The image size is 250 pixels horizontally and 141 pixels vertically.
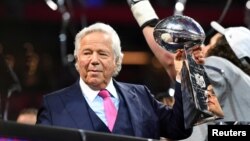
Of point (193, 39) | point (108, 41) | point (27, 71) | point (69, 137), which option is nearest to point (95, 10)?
point (27, 71)

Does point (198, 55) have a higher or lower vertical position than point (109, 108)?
higher

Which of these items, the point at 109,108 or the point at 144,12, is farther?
the point at 144,12

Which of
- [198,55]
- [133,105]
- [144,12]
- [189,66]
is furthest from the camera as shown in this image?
[144,12]

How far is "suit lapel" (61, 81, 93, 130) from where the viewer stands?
1.67m

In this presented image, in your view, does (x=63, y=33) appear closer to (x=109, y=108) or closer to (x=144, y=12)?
(x=144, y=12)

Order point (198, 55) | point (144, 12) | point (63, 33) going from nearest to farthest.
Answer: point (198, 55), point (144, 12), point (63, 33)

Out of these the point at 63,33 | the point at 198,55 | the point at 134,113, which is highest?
the point at 63,33

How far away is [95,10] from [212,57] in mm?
2138

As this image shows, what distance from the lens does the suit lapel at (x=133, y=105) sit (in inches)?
67.0

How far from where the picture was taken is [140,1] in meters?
1.92

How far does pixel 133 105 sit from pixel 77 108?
0.15m

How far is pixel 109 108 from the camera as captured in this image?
1.73 m

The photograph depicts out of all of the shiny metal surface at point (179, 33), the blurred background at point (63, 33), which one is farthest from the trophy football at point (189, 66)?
the blurred background at point (63, 33)

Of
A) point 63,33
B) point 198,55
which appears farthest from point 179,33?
point 63,33
